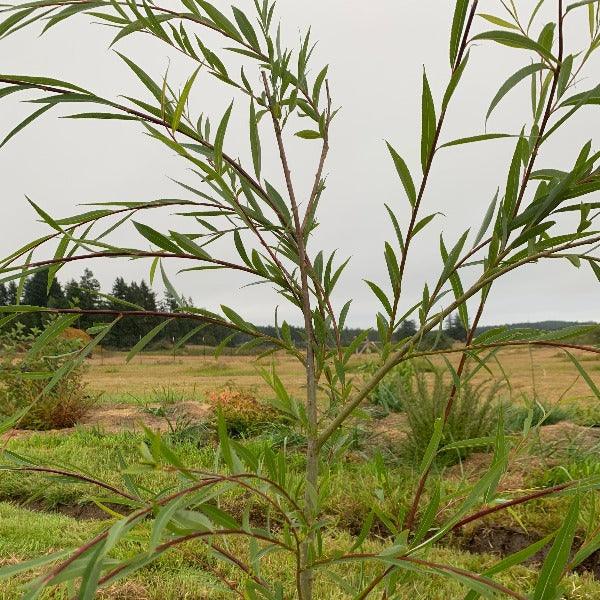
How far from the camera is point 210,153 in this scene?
45.6 inches

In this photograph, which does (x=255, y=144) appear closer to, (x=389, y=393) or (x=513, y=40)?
(x=513, y=40)

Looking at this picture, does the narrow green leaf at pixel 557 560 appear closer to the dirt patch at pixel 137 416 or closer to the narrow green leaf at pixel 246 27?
the narrow green leaf at pixel 246 27

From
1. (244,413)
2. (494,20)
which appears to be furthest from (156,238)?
(244,413)

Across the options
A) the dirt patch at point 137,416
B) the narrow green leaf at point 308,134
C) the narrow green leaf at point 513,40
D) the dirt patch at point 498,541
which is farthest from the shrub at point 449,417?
the narrow green leaf at point 513,40

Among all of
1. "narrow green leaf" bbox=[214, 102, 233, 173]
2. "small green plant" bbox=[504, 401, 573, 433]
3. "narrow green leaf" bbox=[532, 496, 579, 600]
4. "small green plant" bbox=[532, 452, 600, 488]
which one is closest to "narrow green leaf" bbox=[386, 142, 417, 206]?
"narrow green leaf" bbox=[214, 102, 233, 173]

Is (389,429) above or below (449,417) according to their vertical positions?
below

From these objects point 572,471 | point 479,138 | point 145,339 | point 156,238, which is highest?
point 479,138

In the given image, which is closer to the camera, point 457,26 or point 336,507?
point 457,26

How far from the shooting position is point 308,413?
3.85ft

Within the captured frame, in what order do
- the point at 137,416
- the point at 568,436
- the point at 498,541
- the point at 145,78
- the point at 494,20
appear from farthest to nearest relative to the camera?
the point at 137,416, the point at 568,436, the point at 498,541, the point at 145,78, the point at 494,20

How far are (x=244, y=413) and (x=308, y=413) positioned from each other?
6.39 metres

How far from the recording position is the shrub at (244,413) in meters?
7.26

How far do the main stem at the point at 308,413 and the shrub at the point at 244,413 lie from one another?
19.2 feet

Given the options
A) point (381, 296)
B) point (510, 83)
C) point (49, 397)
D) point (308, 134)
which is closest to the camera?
point (510, 83)
